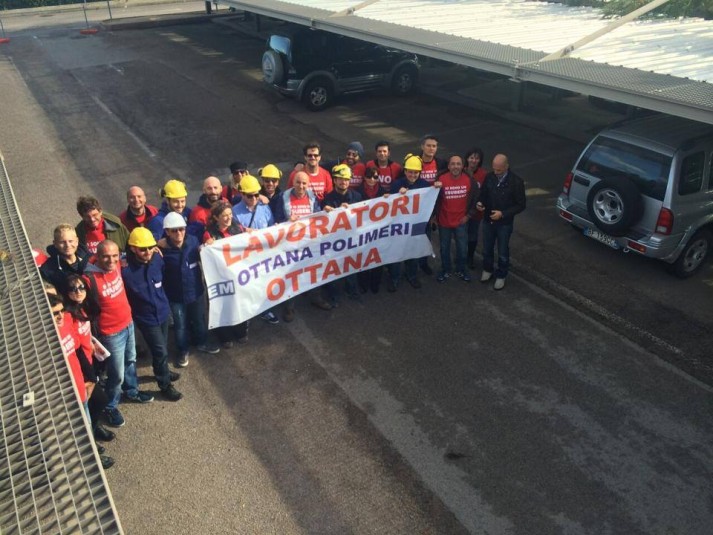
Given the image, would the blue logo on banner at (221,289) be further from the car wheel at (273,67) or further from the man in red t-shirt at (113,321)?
the car wheel at (273,67)

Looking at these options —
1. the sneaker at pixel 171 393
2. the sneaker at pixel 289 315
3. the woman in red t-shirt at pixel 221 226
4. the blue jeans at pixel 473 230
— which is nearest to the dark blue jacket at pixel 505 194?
the blue jeans at pixel 473 230

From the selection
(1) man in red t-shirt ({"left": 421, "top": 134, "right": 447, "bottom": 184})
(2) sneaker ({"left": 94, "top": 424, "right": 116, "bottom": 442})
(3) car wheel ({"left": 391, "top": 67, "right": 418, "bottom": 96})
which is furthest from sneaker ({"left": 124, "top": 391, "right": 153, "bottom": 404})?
(3) car wheel ({"left": 391, "top": 67, "right": 418, "bottom": 96})

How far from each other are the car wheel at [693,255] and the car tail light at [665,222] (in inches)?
22.6

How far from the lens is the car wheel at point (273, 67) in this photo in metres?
16.2

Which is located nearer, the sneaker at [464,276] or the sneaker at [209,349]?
the sneaker at [209,349]

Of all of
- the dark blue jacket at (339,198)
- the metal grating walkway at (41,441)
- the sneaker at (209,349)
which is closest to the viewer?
the metal grating walkway at (41,441)

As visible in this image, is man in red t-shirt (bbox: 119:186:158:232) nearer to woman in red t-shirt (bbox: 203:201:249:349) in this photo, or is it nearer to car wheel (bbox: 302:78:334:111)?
woman in red t-shirt (bbox: 203:201:249:349)

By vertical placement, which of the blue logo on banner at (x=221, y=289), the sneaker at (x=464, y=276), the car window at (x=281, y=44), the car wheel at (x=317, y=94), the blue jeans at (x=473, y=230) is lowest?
the sneaker at (x=464, y=276)

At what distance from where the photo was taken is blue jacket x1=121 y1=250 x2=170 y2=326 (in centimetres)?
586

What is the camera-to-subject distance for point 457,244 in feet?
27.4

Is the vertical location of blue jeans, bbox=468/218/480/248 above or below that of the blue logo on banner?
below

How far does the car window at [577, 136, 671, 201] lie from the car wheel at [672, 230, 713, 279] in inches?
37.8

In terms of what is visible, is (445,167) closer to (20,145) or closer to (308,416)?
(308,416)

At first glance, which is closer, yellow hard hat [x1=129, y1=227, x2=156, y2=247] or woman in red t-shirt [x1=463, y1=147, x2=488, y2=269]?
yellow hard hat [x1=129, y1=227, x2=156, y2=247]
